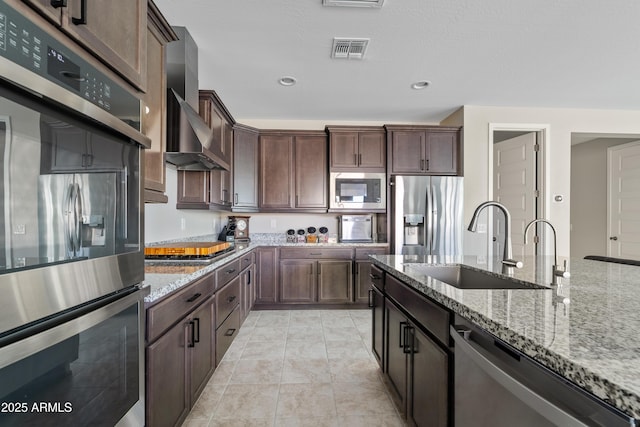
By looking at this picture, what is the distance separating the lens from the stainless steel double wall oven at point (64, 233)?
1.87 ft

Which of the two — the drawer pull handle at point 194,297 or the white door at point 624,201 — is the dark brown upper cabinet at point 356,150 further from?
the white door at point 624,201

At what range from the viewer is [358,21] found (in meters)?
2.08

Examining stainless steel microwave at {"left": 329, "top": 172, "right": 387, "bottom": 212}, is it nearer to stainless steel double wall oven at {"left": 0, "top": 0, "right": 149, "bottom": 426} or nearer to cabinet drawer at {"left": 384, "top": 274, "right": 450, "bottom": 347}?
cabinet drawer at {"left": 384, "top": 274, "right": 450, "bottom": 347}

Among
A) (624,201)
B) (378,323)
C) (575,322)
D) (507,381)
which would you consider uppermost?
(624,201)

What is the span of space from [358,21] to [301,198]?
7.14 ft

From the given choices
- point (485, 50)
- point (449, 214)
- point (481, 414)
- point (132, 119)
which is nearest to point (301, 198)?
point (449, 214)

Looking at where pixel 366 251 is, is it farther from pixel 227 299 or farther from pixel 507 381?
pixel 507 381

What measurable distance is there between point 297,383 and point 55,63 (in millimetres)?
2054

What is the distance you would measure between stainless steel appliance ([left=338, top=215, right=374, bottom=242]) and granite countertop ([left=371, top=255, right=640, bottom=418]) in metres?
2.61

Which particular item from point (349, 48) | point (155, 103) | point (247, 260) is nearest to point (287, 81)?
point (349, 48)

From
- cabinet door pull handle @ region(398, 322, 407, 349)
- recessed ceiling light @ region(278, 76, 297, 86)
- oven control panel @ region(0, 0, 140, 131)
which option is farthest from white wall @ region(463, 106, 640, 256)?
oven control panel @ region(0, 0, 140, 131)

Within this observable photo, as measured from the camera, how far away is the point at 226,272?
7.27 feet

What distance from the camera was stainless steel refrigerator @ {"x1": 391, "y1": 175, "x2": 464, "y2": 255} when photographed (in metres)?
3.50

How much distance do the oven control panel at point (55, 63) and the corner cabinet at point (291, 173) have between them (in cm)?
290
